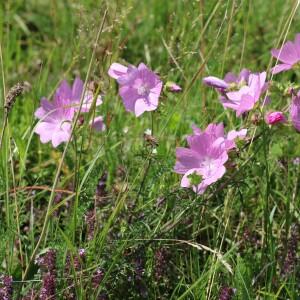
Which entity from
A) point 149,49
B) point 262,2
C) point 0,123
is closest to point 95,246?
point 0,123

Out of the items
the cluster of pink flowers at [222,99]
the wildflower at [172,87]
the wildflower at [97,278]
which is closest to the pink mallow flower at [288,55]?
the cluster of pink flowers at [222,99]

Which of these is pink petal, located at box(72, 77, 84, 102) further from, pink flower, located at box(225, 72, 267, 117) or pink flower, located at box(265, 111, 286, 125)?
pink flower, located at box(265, 111, 286, 125)

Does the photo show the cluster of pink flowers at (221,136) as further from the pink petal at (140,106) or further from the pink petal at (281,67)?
the pink petal at (140,106)

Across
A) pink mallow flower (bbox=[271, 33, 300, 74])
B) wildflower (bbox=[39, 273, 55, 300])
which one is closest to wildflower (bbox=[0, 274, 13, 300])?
wildflower (bbox=[39, 273, 55, 300])

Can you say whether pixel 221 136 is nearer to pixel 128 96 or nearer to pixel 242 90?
pixel 242 90

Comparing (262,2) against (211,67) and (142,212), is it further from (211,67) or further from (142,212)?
(142,212)
